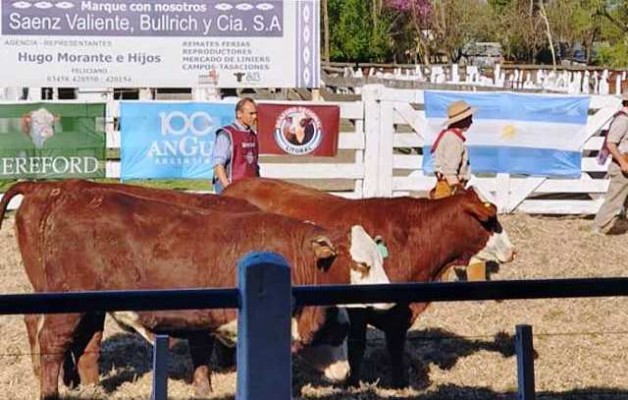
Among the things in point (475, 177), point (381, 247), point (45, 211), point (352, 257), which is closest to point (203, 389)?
point (352, 257)

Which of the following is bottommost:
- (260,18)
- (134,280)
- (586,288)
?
(134,280)

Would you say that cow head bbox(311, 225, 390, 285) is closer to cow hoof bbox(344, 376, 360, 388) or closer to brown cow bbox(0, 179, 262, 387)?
cow hoof bbox(344, 376, 360, 388)

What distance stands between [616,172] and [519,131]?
1660mm

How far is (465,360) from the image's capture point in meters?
5.36

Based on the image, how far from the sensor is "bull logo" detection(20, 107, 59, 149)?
14922mm

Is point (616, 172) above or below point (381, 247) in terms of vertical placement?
below

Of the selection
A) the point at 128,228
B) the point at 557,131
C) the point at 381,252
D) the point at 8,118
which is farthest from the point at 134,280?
the point at 557,131

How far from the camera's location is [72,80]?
17000 millimetres

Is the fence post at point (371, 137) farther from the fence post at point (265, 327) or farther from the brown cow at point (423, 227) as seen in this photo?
the fence post at point (265, 327)

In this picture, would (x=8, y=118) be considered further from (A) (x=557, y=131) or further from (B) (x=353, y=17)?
(B) (x=353, y=17)

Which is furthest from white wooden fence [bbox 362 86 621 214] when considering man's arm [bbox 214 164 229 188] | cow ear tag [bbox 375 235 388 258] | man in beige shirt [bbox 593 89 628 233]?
cow ear tag [bbox 375 235 388 258]

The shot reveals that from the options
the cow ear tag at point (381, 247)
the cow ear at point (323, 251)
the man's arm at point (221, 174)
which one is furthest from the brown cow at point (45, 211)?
the man's arm at point (221, 174)

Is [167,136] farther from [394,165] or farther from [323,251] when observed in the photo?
[323,251]

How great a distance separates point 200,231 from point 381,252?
1034 mm
